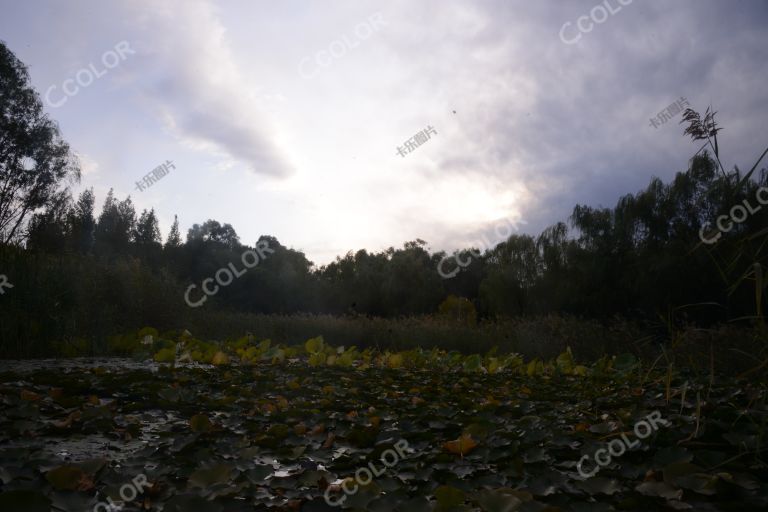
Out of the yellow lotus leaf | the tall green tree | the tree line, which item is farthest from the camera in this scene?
the tall green tree

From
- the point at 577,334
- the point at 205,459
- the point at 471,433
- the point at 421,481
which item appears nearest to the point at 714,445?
the point at 471,433

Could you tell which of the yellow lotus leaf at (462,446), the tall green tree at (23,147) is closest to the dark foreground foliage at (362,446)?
the yellow lotus leaf at (462,446)

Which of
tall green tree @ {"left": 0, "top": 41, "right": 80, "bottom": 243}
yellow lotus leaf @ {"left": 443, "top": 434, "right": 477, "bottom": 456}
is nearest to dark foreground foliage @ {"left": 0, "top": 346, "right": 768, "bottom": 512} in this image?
yellow lotus leaf @ {"left": 443, "top": 434, "right": 477, "bottom": 456}

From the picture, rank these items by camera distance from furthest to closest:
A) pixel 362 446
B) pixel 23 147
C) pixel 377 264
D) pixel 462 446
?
pixel 377 264 → pixel 23 147 → pixel 362 446 → pixel 462 446

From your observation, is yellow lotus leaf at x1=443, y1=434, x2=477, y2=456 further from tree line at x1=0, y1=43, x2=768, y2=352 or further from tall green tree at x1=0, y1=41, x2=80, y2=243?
tall green tree at x1=0, y1=41, x2=80, y2=243

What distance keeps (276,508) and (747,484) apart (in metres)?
1.09

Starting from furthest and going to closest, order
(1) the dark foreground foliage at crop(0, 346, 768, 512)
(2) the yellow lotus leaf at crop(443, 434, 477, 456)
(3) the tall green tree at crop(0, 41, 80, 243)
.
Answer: (3) the tall green tree at crop(0, 41, 80, 243) < (2) the yellow lotus leaf at crop(443, 434, 477, 456) < (1) the dark foreground foliage at crop(0, 346, 768, 512)

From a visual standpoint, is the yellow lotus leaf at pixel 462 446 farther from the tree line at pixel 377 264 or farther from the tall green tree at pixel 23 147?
the tall green tree at pixel 23 147

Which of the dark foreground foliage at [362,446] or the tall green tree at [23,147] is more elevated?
the tall green tree at [23,147]

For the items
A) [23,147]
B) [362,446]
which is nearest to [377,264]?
[23,147]

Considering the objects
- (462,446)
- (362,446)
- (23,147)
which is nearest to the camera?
(462,446)

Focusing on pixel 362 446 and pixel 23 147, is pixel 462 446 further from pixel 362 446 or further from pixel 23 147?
pixel 23 147

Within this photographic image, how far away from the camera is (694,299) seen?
46.4 ft

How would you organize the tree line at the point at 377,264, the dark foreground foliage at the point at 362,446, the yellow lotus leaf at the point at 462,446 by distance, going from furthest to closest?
the tree line at the point at 377,264 → the yellow lotus leaf at the point at 462,446 → the dark foreground foliage at the point at 362,446
